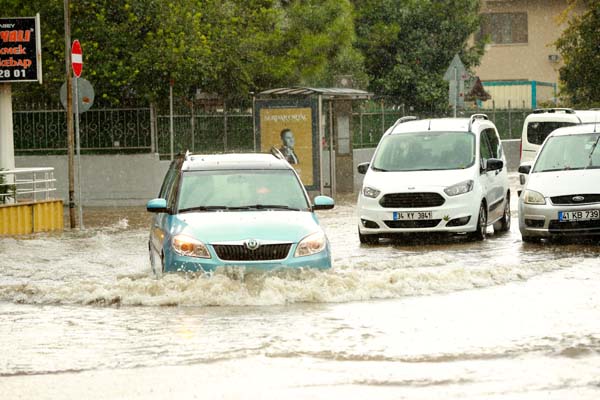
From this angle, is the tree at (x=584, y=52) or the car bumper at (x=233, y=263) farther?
the tree at (x=584, y=52)

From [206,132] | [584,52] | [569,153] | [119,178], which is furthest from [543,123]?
[584,52]

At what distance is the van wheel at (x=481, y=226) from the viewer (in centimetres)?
1898

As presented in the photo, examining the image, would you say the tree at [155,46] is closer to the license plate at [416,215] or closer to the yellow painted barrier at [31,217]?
the yellow painted barrier at [31,217]

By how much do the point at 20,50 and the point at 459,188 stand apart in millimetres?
9650

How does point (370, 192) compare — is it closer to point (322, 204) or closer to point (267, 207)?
point (322, 204)

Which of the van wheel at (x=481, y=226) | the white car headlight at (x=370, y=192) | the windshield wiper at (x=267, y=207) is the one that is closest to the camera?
the windshield wiper at (x=267, y=207)

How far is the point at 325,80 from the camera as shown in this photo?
4122cm

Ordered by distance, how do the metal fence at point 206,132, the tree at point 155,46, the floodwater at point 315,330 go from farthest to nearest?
1. the metal fence at point 206,132
2. the tree at point 155,46
3. the floodwater at point 315,330

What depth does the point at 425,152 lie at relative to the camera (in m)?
19.9

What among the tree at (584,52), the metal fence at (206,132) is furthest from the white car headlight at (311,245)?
the tree at (584,52)

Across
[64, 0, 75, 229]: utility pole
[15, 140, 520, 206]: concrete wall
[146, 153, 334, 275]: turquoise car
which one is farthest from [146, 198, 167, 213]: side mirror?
[15, 140, 520, 206]: concrete wall

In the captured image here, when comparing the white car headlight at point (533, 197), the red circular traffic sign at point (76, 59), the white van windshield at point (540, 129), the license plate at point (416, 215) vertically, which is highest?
the red circular traffic sign at point (76, 59)

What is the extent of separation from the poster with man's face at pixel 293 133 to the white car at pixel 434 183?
8.88 metres

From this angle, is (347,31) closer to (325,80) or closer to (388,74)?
(325,80)
